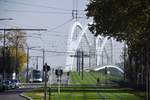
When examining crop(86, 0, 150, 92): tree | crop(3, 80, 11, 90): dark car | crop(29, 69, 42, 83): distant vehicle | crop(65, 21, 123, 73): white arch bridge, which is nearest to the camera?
crop(86, 0, 150, 92): tree

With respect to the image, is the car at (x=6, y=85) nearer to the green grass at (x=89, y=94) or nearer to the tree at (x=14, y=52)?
the green grass at (x=89, y=94)

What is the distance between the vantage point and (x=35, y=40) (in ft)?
404

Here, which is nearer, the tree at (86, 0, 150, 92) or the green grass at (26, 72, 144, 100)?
the tree at (86, 0, 150, 92)

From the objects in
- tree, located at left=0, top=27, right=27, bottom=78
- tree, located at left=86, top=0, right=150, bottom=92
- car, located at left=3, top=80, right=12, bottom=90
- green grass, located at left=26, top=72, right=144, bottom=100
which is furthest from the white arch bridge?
tree, located at left=86, top=0, right=150, bottom=92

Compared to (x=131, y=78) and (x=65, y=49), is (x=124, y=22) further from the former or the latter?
(x=65, y=49)

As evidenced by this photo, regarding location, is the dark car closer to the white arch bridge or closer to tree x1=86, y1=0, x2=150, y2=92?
tree x1=86, y1=0, x2=150, y2=92

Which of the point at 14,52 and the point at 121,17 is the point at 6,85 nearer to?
the point at 14,52

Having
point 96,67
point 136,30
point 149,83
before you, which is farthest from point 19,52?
point 136,30

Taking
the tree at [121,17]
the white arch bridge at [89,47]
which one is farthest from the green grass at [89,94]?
the white arch bridge at [89,47]

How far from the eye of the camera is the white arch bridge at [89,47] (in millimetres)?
145500

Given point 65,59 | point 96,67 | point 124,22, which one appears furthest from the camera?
point 96,67

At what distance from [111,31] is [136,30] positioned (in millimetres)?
Answer: 2927

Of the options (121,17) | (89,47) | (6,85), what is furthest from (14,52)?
(121,17)

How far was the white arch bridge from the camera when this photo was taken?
5728 inches
